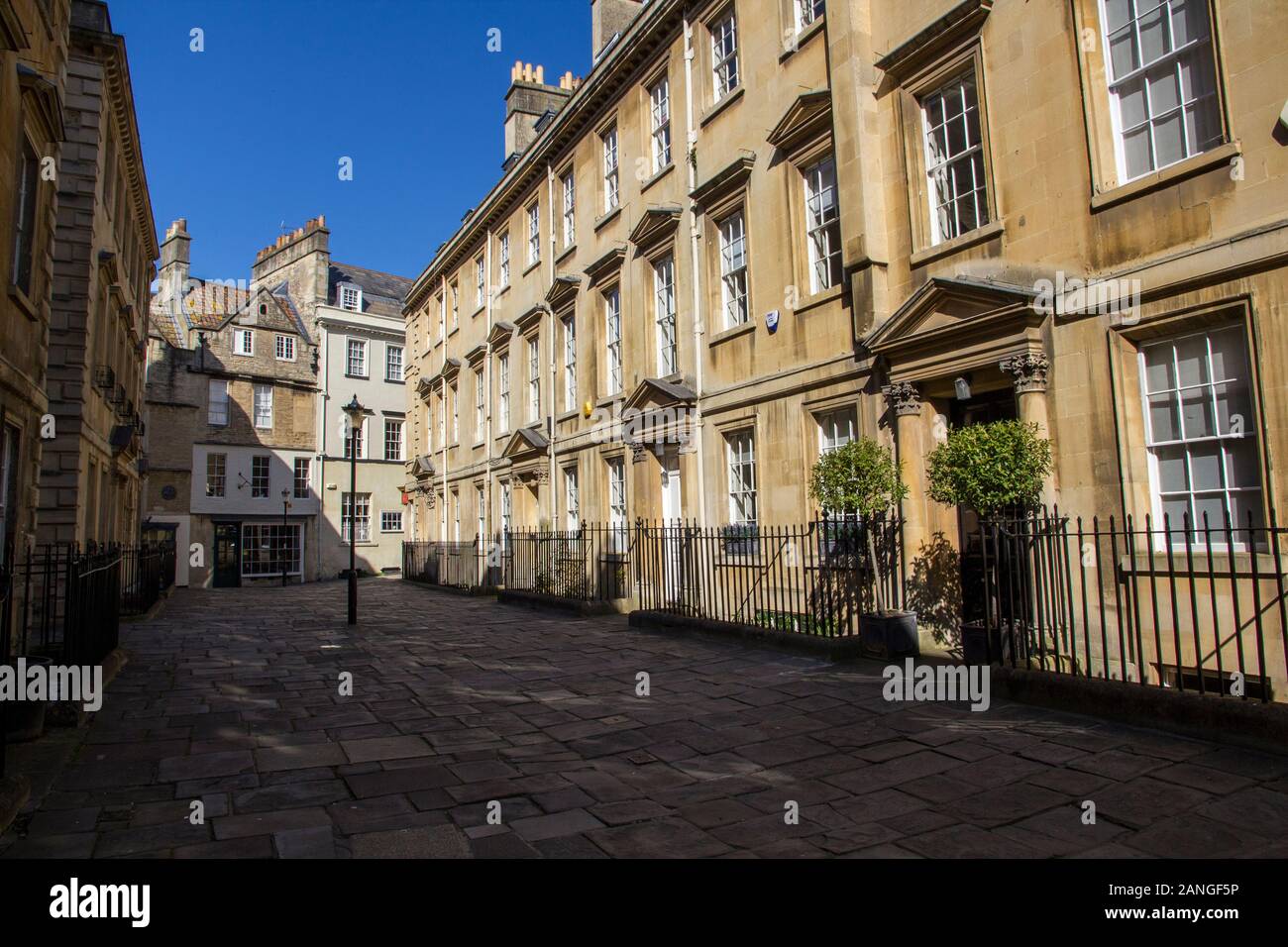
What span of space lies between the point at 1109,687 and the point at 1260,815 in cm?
193

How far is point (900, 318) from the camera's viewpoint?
964cm

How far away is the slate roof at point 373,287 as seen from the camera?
38.7m

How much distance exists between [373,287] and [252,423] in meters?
10.8

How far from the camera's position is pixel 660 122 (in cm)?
1582

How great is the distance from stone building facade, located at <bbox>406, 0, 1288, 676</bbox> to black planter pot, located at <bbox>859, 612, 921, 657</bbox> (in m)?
0.97

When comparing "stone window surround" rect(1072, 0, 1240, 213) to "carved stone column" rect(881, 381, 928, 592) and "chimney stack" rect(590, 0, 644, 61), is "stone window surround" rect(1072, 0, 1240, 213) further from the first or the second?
"chimney stack" rect(590, 0, 644, 61)

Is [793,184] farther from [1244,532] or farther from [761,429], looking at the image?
[1244,532]

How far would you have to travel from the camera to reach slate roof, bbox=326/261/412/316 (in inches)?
1523

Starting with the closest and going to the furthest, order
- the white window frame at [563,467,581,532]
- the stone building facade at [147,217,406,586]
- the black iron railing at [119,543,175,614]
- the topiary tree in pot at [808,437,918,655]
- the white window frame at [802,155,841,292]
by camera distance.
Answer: the topiary tree in pot at [808,437,918,655] → the white window frame at [802,155,841,292] → the black iron railing at [119,543,175,614] → the white window frame at [563,467,581,532] → the stone building facade at [147,217,406,586]

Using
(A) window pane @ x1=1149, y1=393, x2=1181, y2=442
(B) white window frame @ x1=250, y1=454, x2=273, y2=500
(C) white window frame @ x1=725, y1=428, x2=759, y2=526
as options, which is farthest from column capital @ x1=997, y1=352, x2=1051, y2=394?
(B) white window frame @ x1=250, y1=454, x2=273, y2=500

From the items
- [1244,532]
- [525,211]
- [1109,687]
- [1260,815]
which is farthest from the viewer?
[525,211]

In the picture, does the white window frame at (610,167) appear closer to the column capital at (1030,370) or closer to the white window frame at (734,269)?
the white window frame at (734,269)

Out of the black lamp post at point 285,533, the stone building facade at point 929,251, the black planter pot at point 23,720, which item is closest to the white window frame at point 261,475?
the black lamp post at point 285,533
